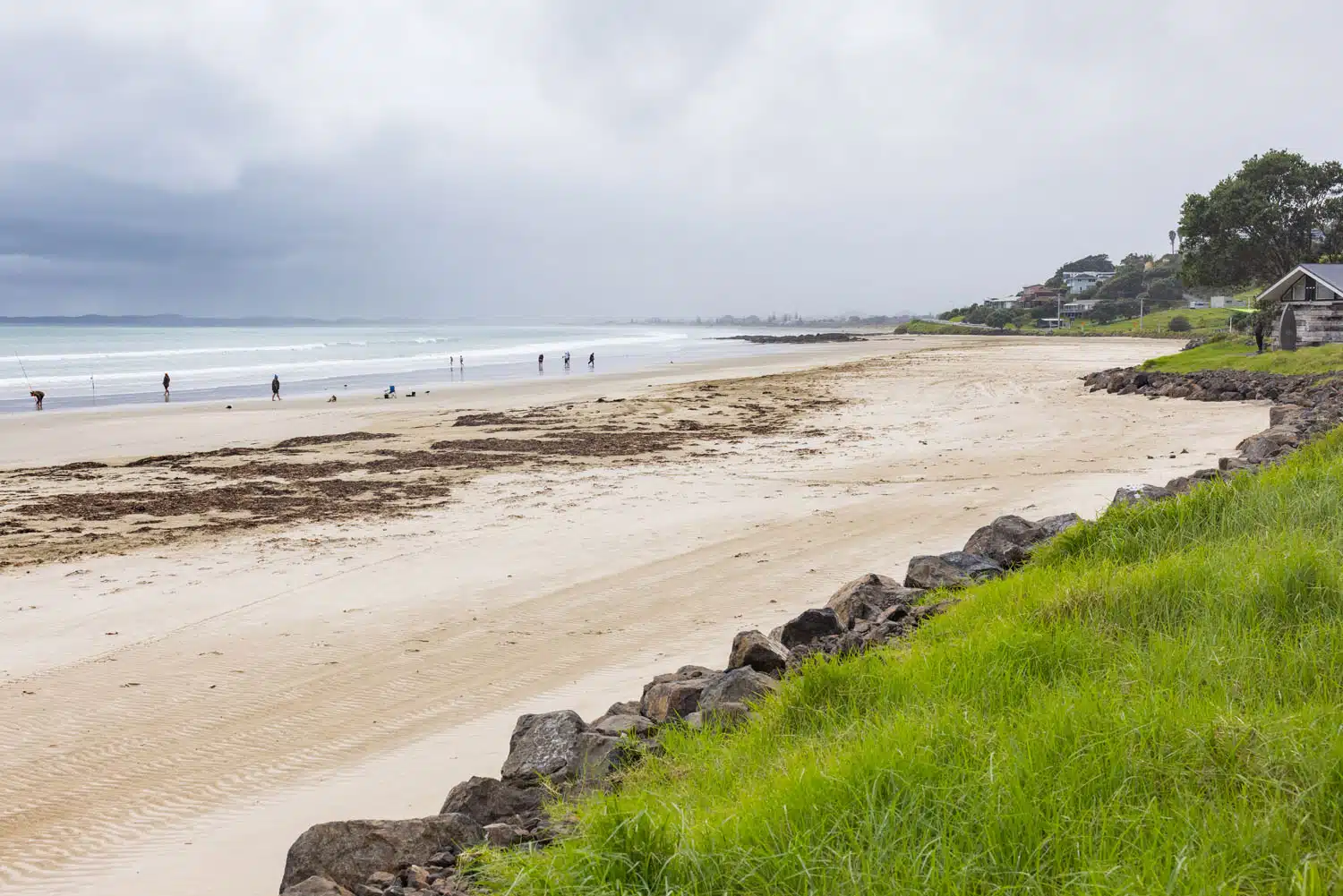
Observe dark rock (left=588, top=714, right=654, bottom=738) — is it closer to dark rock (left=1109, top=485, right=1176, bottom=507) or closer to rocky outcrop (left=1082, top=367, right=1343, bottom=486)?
rocky outcrop (left=1082, top=367, right=1343, bottom=486)

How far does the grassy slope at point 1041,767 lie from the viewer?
289cm

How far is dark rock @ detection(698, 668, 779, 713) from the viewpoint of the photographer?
523cm

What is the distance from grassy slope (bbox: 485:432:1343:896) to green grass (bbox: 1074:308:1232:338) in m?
88.8

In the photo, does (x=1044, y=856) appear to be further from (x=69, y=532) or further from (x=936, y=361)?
(x=936, y=361)

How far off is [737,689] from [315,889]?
7.76 ft

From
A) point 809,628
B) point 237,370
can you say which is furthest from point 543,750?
point 237,370

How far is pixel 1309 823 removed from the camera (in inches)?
114

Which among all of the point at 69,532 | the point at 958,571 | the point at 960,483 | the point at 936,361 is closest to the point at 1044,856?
the point at 958,571

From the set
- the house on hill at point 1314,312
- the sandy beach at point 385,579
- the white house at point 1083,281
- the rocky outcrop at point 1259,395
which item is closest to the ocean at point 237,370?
the sandy beach at point 385,579

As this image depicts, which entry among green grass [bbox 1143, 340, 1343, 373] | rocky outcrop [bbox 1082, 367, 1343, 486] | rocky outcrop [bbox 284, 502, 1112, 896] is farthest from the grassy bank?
rocky outcrop [bbox 284, 502, 1112, 896]

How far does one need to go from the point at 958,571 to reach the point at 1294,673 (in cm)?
371

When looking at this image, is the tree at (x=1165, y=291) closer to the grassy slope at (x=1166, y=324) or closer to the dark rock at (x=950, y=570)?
the grassy slope at (x=1166, y=324)

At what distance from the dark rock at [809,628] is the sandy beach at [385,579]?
1313 millimetres

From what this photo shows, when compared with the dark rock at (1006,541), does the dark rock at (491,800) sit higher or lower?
lower
